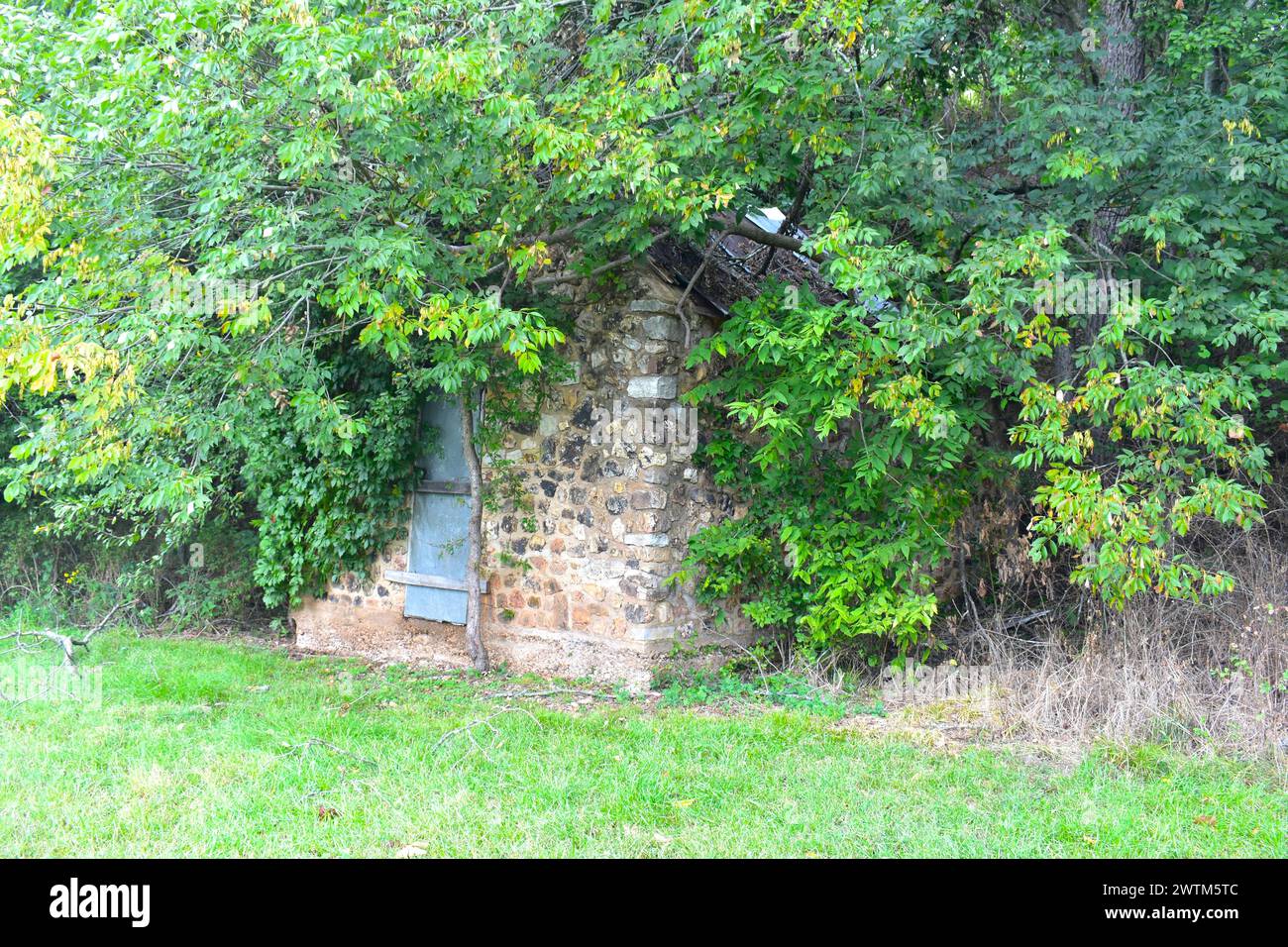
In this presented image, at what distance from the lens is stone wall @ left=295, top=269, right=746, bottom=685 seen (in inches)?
293

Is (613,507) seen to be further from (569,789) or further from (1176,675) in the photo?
(1176,675)

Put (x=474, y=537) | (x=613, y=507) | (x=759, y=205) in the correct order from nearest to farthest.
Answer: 1. (x=759, y=205)
2. (x=613, y=507)
3. (x=474, y=537)

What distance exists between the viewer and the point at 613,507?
757 cm

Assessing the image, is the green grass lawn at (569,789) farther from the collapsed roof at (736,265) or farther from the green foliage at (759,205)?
the collapsed roof at (736,265)

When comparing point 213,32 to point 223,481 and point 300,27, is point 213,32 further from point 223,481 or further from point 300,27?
point 223,481

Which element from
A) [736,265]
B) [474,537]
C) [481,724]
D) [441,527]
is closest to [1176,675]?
[481,724]

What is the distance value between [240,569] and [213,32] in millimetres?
6354

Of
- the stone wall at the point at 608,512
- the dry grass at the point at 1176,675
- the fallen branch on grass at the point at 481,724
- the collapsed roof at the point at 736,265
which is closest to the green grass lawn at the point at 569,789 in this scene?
the fallen branch on grass at the point at 481,724

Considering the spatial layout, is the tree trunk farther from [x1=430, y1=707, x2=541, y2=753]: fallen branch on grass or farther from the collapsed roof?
the collapsed roof

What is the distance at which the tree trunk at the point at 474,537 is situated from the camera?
7984mm

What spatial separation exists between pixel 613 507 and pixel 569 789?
114 inches

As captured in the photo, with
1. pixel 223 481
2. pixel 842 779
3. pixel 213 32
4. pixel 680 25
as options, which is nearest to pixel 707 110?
pixel 680 25

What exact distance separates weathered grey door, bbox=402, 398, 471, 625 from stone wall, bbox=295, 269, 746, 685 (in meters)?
0.39

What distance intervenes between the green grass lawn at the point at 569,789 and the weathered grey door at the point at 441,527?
69.8 inches
